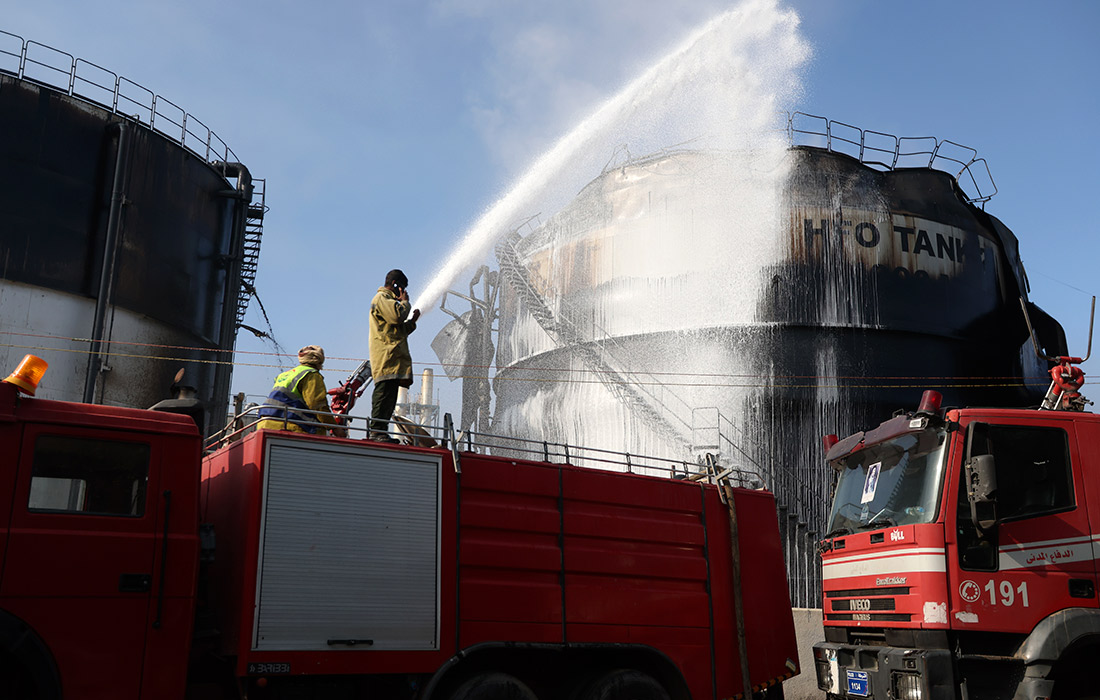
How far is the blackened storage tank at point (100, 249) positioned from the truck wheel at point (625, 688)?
1732 cm

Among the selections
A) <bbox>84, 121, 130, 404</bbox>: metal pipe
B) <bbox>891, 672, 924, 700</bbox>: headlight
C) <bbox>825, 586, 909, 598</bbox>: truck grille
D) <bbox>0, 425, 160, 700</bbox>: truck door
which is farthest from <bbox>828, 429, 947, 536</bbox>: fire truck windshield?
<bbox>84, 121, 130, 404</bbox>: metal pipe

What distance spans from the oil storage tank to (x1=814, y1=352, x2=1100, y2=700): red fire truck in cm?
1462

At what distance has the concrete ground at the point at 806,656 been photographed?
491 inches

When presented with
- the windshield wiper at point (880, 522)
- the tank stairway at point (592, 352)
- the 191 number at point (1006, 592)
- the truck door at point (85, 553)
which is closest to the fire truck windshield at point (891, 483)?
the windshield wiper at point (880, 522)

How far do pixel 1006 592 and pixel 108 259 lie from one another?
67.8 ft

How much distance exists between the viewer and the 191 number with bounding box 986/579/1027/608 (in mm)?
7426

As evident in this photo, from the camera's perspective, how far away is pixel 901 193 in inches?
1018

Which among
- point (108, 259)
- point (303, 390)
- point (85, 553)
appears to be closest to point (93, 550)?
point (85, 553)

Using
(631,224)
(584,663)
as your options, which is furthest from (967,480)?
(631,224)

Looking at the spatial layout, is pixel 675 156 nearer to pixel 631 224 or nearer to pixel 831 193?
pixel 631 224

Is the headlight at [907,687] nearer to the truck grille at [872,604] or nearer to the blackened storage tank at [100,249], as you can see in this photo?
the truck grille at [872,604]

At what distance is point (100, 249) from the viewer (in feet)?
71.3

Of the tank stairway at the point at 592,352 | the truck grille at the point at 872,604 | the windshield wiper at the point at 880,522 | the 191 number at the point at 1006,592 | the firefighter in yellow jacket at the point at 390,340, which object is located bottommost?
the truck grille at the point at 872,604

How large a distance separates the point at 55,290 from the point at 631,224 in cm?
1476
